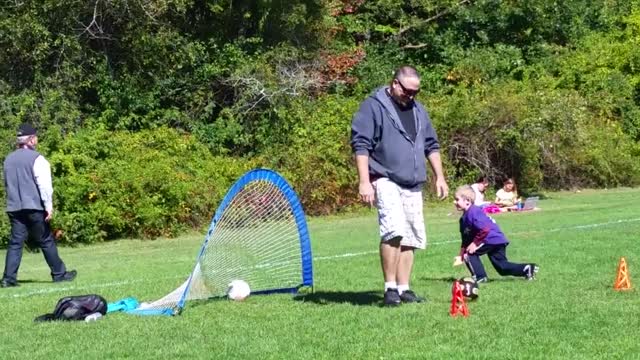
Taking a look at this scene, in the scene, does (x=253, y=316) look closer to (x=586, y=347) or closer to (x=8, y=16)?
(x=586, y=347)

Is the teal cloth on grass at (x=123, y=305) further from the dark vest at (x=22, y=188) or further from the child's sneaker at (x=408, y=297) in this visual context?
the dark vest at (x=22, y=188)

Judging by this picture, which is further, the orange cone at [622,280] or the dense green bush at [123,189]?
the dense green bush at [123,189]

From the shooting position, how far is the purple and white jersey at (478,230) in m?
11.2

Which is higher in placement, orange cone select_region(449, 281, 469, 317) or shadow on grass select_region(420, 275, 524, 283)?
orange cone select_region(449, 281, 469, 317)

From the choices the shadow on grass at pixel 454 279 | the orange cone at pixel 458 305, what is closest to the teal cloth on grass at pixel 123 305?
the orange cone at pixel 458 305

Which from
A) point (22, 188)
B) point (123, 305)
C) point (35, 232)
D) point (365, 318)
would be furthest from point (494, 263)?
point (22, 188)

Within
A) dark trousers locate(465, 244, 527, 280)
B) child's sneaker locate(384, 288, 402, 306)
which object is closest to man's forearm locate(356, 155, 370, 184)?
child's sneaker locate(384, 288, 402, 306)

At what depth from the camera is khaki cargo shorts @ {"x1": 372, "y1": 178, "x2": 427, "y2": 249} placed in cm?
905

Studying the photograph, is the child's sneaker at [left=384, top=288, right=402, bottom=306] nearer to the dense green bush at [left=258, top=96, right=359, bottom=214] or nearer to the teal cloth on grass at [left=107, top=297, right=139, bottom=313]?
the teal cloth on grass at [left=107, top=297, right=139, bottom=313]

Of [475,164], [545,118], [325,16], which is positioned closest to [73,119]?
[325,16]

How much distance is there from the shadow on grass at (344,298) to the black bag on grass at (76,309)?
6.02ft

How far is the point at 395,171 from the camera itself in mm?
9156

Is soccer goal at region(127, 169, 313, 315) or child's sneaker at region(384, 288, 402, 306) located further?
soccer goal at region(127, 169, 313, 315)

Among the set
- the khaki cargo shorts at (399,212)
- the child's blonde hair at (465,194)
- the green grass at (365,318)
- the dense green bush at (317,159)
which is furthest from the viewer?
the dense green bush at (317,159)
